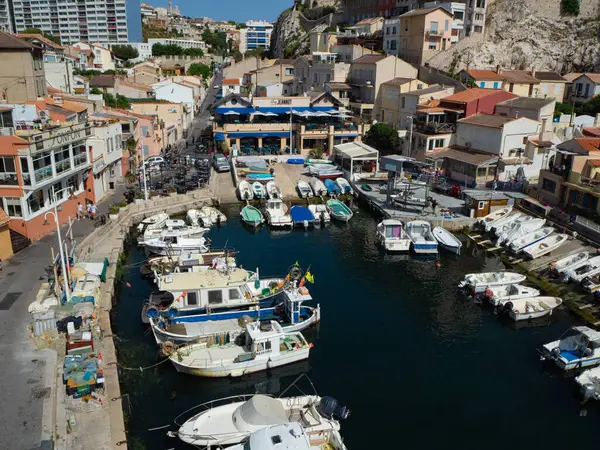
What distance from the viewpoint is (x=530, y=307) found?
27812 millimetres

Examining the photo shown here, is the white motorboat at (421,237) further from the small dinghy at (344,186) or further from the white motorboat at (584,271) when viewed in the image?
the small dinghy at (344,186)

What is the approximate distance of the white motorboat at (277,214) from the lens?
4081 centimetres

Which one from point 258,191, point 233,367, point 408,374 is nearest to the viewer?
point 233,367

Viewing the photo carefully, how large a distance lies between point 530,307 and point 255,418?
17.9 metres

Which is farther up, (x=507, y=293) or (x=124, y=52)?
(x=124, y=52)

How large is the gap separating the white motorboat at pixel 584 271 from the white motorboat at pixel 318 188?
22.8 metres

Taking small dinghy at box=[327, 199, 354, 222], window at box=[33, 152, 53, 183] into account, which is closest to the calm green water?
window at box=[33, 152, 53, 183]

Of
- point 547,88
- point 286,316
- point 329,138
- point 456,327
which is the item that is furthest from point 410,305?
point 547,88

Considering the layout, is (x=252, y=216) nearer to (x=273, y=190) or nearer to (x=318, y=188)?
(x=273, y=190)

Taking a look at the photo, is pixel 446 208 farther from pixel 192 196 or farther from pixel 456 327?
pixel 192 196

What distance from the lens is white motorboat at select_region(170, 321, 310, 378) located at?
2194cm

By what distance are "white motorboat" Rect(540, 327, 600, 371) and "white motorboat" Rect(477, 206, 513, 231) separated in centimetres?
1552

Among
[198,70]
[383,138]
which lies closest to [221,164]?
[383,138]

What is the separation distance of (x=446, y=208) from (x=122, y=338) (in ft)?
93.8
